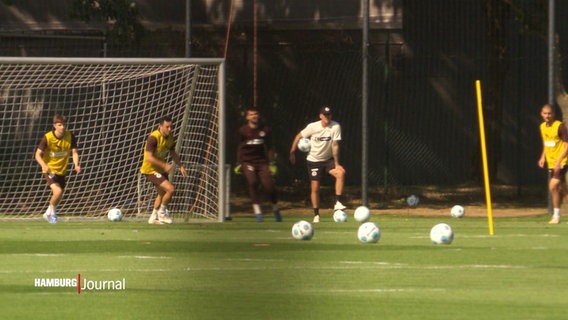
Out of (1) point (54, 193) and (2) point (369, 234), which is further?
(1) point (54, 193)

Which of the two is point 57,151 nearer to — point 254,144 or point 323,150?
point 254,144

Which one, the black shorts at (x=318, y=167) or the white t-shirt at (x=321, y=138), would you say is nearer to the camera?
the white t-shirt at (x=321, y=138)

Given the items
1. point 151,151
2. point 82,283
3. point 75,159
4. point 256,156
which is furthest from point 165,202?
point 82,283

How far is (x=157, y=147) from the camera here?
21.4 m

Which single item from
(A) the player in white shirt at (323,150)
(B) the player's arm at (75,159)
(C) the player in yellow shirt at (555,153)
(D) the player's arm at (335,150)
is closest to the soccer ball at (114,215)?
(B) the player's arm at (75,159)

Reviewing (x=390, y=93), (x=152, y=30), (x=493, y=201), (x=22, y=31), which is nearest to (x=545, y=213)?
(x=493, y=201)

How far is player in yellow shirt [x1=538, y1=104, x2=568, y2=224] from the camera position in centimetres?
2158

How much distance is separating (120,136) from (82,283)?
11.9 meters

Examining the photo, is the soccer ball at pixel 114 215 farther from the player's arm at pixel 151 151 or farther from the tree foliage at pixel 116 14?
the tree foliage at pixel 116 14

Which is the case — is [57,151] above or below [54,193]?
above

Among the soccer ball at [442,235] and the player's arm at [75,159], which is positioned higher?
the player's arm at [75,159]

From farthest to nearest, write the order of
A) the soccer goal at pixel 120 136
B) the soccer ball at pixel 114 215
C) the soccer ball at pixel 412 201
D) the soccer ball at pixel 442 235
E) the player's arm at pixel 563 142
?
1. the soccer ball at pixel 412 201
2. the soccer goal at pixel 120 136
3. the soccer ball at pixel 114 215
4. the player's arm at pixel 563 142
5. the soccer ball at pixel 442 235

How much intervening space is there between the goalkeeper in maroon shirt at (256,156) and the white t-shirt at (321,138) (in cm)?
81

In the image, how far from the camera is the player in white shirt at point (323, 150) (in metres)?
22.9
